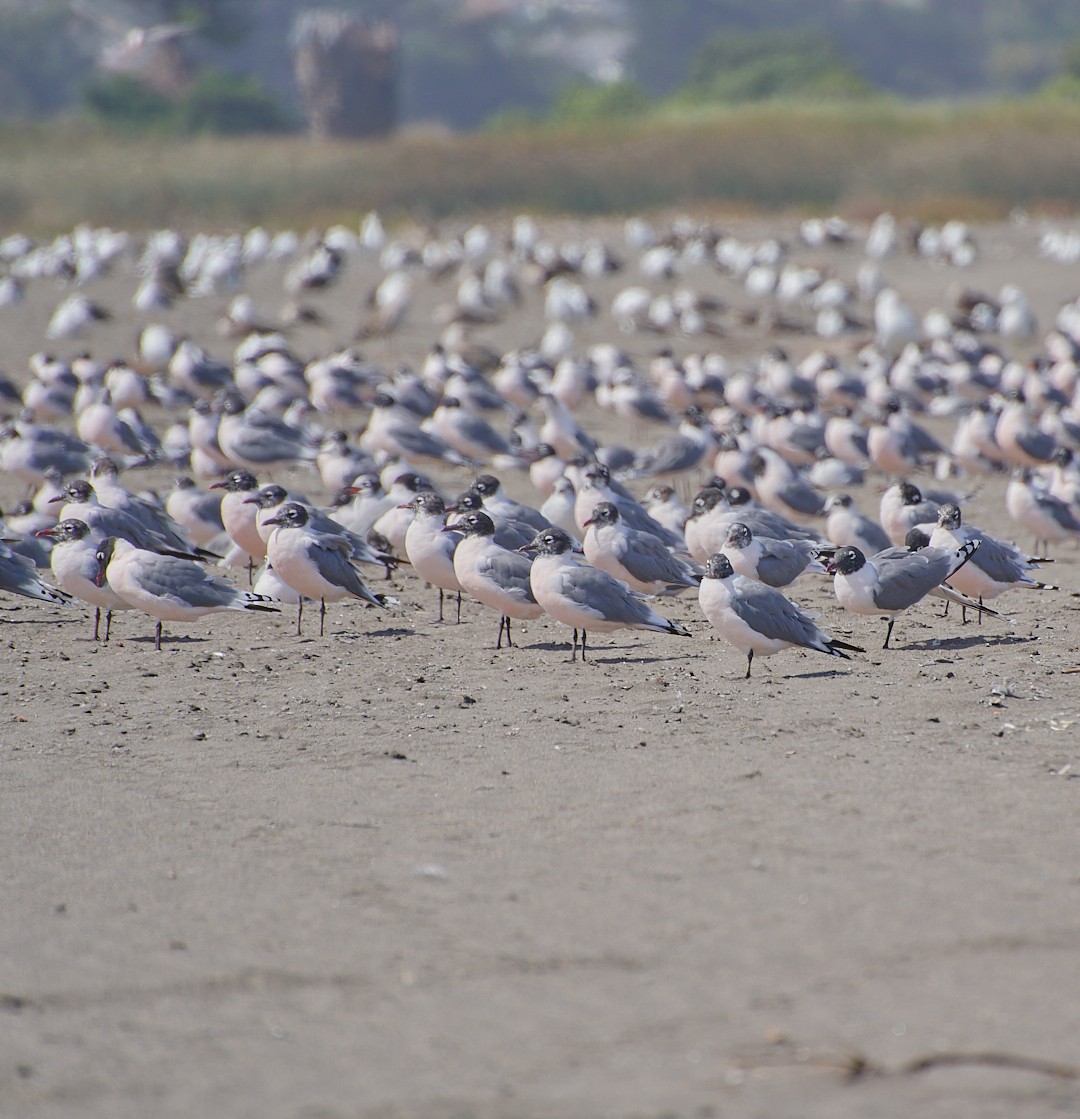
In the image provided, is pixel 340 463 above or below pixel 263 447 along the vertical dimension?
below

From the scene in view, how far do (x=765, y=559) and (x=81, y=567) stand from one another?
3.91 meters

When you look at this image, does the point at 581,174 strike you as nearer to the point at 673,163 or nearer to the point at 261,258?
the point at 673,163

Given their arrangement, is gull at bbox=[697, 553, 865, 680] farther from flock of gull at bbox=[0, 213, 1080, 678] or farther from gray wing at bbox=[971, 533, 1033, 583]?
gray wing at bbox=[971, 533, 1033, 583]

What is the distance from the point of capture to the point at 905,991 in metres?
4.95

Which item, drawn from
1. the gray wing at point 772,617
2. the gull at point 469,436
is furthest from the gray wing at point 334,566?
the gull at point 469,436

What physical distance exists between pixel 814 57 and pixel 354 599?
7830cm

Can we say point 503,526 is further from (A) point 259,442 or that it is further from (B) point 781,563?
(A) point 259,442

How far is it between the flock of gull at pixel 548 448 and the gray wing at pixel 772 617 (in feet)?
0.04

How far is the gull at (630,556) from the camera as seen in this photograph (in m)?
10.1

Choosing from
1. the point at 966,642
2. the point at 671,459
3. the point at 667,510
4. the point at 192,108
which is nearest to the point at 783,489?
the point at 671,459

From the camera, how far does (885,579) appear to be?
9.27m

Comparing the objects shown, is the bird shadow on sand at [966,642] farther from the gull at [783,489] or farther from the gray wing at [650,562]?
the gull at [783,489]

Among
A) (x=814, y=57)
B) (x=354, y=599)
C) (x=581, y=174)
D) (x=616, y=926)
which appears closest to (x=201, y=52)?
(x=814, y=57)

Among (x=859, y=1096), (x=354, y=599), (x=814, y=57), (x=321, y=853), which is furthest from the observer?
(x=814, y=57)
